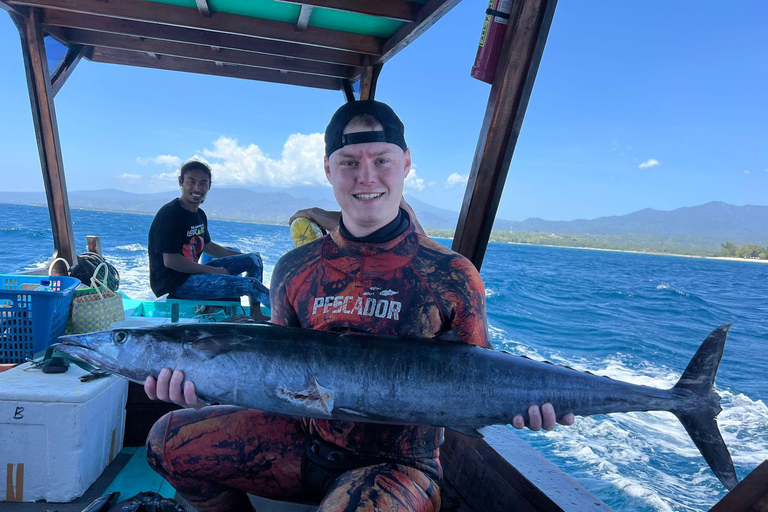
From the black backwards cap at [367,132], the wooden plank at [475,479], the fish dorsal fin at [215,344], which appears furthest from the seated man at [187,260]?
the black backwards cap at [367,132]

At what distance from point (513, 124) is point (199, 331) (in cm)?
226

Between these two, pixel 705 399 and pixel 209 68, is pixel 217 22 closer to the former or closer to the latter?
pixel 209 68

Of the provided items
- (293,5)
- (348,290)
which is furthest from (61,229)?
(348,290)

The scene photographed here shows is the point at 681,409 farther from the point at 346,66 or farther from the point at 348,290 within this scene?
the point at 346,66

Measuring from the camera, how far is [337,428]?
1751mm

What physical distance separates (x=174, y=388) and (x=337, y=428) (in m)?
0.65

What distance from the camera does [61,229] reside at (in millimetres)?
5262

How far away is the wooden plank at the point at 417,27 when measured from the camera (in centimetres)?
362

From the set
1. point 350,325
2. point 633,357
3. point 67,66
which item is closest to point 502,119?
point 350,325

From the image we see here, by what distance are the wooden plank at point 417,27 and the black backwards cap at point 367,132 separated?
209cm

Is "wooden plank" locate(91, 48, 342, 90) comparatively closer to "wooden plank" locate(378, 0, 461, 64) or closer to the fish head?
"wooden plank" locate(378, 0, 461, 64)

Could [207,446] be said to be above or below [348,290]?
below

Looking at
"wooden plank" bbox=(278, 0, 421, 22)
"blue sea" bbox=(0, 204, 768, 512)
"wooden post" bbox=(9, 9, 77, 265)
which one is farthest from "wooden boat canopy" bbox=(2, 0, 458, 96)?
"blue sea" bbox=(0, 204, 768, 512)

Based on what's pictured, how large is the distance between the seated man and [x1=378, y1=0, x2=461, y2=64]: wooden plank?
2619mm
